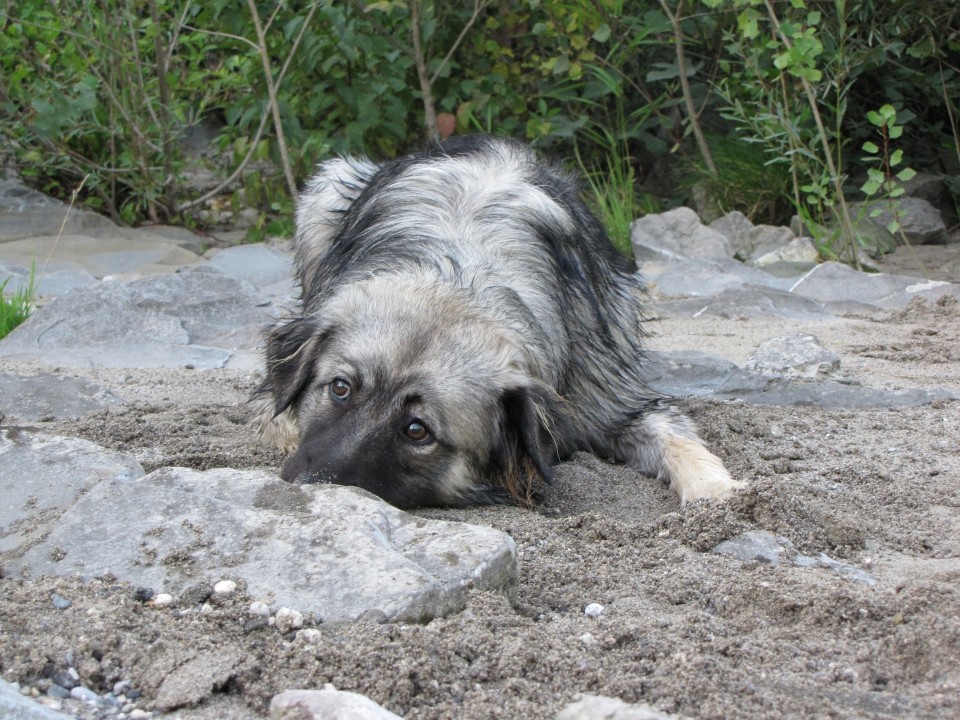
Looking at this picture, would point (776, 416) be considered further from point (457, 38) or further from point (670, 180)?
point (670, 180)

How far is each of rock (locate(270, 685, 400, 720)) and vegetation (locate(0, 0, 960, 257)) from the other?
18.4ft

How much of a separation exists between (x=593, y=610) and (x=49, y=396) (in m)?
2.66

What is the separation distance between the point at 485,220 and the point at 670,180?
6.07 meters

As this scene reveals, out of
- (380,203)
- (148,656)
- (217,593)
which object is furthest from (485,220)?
(148,656)

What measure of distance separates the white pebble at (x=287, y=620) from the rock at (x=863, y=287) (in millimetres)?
5107

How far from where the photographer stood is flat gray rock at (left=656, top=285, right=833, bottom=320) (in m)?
6.56

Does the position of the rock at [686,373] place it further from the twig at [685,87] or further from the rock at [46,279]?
the twig at [685,87]

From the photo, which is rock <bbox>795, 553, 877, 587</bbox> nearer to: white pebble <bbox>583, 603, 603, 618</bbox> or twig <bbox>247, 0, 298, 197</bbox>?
white pebble <bbox>583, 603, 603, 618</bbox>

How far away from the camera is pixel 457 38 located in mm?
8625

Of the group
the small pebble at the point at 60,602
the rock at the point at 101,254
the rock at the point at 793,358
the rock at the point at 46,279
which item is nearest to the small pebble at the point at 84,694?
the small pebble at the point at 60,602

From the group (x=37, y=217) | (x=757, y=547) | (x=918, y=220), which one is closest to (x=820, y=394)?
(x=757, y=547)

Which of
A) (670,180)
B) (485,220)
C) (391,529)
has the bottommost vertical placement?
(670,180)

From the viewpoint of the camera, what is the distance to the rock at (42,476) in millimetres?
2867

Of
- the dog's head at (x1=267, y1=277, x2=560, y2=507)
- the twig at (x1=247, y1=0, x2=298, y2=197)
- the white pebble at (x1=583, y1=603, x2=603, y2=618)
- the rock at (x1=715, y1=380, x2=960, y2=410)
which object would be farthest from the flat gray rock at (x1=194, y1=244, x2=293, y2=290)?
the white pebble at (x1=583, y1=603, x2=603, y2=618)
